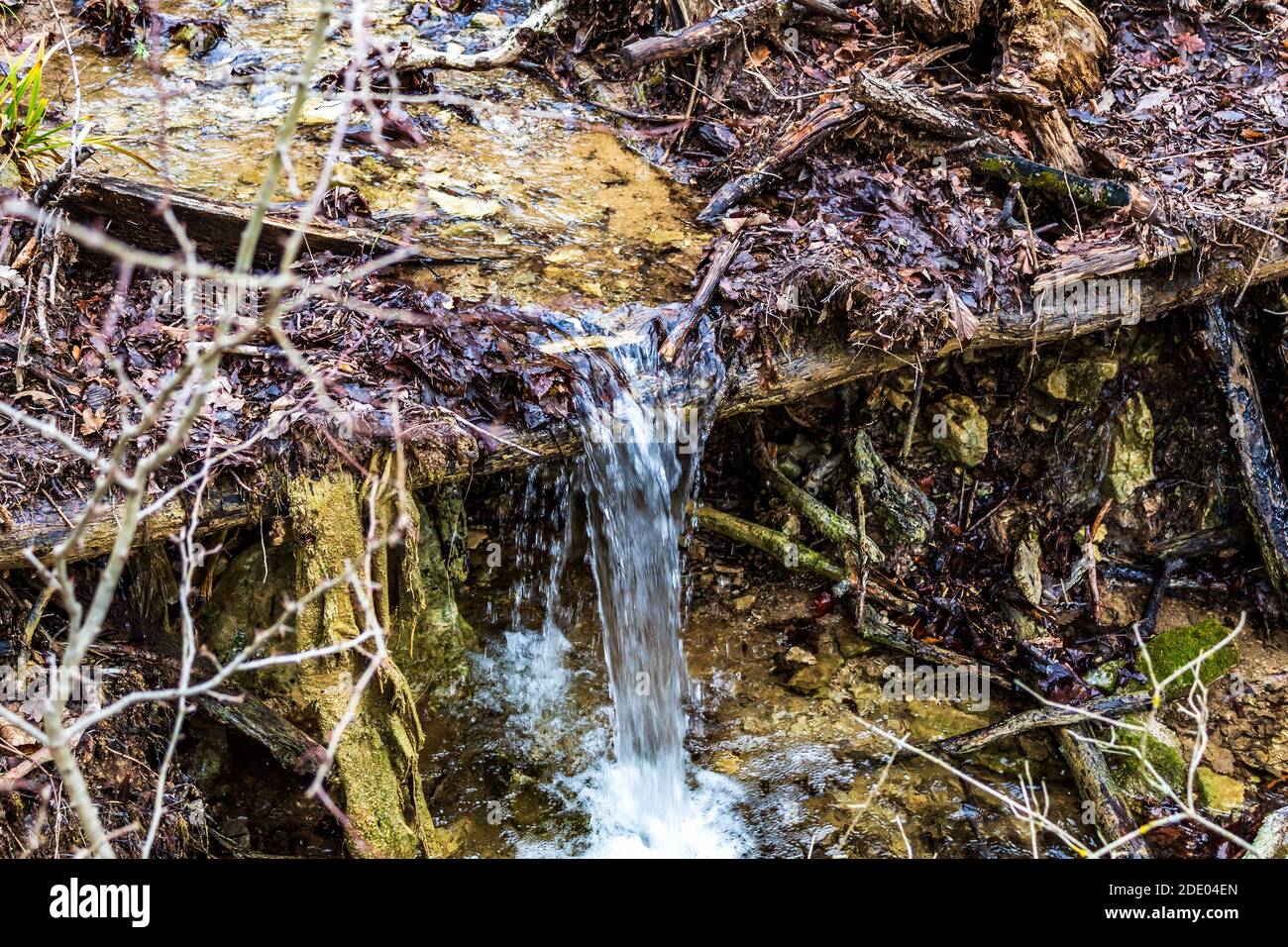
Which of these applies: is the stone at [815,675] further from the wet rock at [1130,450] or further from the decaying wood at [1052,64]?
the decaying wood at [1052,64]

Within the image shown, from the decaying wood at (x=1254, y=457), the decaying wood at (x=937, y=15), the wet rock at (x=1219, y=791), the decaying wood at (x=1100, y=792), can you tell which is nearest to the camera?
the decaying wood at (x=1100, y=792)

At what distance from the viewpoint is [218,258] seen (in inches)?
175

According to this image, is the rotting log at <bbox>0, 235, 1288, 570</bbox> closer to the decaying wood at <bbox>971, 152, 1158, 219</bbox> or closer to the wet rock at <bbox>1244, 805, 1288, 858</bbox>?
the decaying wood at <bbox>971, 152, 1158, 219</bbox>

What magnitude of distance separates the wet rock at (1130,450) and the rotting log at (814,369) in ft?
2.61

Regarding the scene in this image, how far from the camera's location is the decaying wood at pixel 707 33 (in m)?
5.82

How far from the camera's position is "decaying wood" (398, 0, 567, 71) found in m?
6.29

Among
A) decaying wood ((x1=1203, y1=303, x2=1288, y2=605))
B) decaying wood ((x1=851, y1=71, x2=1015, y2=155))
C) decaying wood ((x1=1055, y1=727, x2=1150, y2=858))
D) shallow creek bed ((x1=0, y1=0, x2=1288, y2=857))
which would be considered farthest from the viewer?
decaying wood ((x1=1203, y1=303, x2=1288, y2=605))

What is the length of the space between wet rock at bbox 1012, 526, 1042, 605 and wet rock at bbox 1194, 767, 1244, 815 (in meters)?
→ 1.23

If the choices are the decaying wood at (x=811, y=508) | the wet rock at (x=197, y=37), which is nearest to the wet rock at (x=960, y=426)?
the decaying wood at (x=811, y=508)

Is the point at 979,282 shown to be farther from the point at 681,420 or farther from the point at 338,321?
the point at 338,321

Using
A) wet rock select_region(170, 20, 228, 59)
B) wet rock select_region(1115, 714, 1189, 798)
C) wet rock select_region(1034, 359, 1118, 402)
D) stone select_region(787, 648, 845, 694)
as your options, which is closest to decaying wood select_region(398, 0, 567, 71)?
wet rock select_region(170, 20, 228, 59)

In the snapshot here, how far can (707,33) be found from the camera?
19.1 ft

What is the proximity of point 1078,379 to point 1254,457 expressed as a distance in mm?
1165

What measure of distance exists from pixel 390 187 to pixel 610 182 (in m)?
1.30
